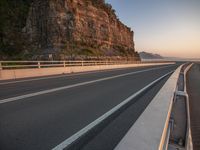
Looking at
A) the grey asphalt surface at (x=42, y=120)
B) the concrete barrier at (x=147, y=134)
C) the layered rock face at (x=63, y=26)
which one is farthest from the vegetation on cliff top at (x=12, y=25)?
the concrete barrier at (x=147, y=134)

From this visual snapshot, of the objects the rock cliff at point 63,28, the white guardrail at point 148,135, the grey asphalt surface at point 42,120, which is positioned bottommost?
the grey asphalt surface at point 42,120

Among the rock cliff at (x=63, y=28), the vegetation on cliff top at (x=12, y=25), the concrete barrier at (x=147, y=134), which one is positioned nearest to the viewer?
the concrete barrier at (x=147, y=134)

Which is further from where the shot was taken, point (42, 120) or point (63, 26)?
point (63, 26)

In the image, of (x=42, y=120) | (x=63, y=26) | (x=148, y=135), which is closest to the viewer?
(x=148, y=135)

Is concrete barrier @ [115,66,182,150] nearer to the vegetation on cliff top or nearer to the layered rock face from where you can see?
the layered rock face

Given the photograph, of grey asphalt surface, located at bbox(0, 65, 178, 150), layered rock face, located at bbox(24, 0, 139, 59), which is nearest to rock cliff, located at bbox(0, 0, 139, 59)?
layered rock face, located at bbox(24, 0, 139, 59)

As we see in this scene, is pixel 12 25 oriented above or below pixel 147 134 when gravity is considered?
above

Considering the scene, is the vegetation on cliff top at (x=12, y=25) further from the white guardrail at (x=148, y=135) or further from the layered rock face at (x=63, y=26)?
the white guardrail at (x=148, y=135)

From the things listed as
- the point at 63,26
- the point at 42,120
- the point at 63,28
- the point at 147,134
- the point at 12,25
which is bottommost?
the point at 42,120

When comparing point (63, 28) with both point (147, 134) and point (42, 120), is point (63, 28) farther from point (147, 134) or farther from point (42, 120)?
point (147, 134)

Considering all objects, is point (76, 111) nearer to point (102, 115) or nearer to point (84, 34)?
point (102, 115)

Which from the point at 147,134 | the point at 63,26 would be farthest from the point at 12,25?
the point at 147,134

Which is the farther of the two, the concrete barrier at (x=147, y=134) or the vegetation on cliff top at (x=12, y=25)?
the vegetation on cliff top at (x=12, y=25)

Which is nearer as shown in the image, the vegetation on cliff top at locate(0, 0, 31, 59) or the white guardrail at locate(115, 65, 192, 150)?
the white guardrail at locate(115, 65, 192, 150)
